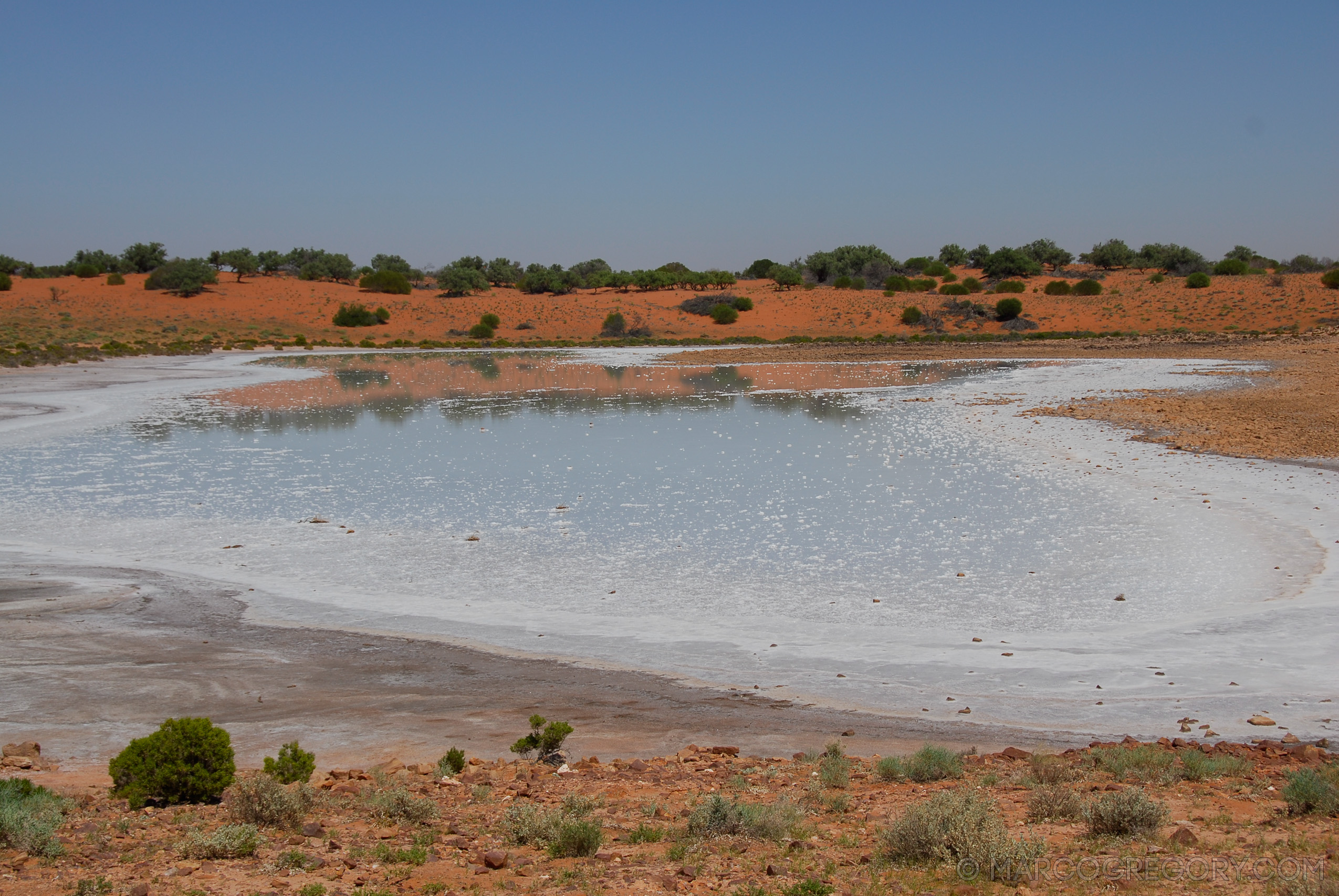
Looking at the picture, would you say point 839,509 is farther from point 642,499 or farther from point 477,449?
point 477,449

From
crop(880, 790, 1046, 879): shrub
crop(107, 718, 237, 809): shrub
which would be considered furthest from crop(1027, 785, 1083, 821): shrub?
crop(107, 718, 237, 809): shrub

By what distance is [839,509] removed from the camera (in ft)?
39.8

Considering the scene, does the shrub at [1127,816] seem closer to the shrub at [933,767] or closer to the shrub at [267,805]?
the shrub at [933,767]

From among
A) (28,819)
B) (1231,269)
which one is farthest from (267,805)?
(1231,269)

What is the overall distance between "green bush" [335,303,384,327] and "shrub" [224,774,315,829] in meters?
68.0

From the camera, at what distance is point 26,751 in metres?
5.46

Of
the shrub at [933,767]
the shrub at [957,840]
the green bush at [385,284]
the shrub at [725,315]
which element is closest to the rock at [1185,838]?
the shrub at [957,840]

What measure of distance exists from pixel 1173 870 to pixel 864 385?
27.0 m

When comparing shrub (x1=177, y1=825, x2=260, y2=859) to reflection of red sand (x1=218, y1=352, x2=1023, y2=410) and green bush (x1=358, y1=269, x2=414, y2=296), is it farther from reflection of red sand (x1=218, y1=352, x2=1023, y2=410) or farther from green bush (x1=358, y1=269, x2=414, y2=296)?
green bush (x1=358, y1=269, x2=414, y2=296)

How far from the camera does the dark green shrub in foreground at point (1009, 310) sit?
64.6m

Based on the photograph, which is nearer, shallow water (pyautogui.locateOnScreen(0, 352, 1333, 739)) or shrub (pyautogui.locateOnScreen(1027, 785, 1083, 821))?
shrub (pyautogui.locateOnScreen(1027, 785, 1083, 821))

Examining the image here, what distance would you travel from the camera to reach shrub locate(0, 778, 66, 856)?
3975 mm

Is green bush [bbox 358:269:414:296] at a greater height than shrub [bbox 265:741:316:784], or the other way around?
green bush [bbox 358:269:414:296]

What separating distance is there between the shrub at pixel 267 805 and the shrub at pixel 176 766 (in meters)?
0.41
